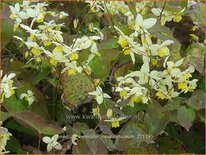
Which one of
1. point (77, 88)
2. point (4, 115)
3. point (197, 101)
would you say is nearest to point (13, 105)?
point (4, 115)

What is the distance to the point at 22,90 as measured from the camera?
101 centimetres

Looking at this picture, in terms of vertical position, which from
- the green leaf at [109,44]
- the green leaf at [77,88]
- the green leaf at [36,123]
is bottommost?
the green leaf at [36,123]

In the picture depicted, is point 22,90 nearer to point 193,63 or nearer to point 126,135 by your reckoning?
point 126,135

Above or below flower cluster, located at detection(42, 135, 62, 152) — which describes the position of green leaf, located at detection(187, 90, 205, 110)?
above

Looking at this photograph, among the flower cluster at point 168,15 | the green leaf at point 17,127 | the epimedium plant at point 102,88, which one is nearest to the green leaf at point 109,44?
the epimedium plant at point 102,88

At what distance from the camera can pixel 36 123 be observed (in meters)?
0.94

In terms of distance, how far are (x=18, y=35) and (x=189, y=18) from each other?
1.34 feet

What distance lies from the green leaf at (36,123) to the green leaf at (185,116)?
23 cm

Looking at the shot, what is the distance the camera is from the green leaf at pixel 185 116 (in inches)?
36.8

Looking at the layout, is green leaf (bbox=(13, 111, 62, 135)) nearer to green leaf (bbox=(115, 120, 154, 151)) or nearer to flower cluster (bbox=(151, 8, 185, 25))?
green leaf (bbox=(115, 120, 154, 151))

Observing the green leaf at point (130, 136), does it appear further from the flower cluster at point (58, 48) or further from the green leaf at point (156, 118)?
the flower cluster at point (58, 48)

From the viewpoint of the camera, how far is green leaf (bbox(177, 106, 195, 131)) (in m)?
0.94

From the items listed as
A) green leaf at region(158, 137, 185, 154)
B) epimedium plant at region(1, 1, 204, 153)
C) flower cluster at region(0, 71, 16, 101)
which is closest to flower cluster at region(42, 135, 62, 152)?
epimedium plant at region(1, 1, 204, 153)

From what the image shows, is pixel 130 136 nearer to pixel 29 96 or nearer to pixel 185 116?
pixel 185 116
